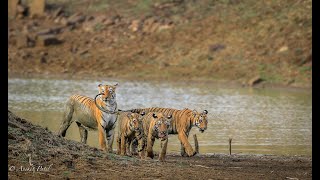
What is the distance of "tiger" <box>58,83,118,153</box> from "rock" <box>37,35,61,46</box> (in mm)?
20812

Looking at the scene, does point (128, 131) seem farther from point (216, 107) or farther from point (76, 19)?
point (76, 19)

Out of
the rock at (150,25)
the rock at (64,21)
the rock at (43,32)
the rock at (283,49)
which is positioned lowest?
the rock at (283,49)

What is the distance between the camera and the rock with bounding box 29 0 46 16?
127 feet

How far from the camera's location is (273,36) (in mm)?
34656

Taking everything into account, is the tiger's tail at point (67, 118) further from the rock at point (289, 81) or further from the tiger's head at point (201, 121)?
the rock at point (289, 81)

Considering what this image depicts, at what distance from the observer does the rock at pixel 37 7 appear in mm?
38812

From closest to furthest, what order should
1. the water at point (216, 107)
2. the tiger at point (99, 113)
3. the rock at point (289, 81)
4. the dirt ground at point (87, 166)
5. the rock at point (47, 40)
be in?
the dirt ground at point (87, 166) < the tiger at point (99, 113) < the water at point (216, 107) < the rock at point (289, 81) < the rock at point (47, 40)

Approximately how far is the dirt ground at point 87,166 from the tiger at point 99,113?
964 mm

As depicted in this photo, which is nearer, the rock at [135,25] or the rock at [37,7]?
the rock at [135,25]

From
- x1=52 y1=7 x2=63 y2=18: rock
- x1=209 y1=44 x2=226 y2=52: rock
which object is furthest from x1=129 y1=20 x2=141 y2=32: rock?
x1=209 y1=44 x2=226 y2=52: rock

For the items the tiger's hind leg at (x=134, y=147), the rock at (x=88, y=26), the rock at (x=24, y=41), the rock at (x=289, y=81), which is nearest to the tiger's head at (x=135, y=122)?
the tiger's hind leg at (x=134, y=147)

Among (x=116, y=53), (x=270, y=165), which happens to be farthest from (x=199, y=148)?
(x=116, y=53)

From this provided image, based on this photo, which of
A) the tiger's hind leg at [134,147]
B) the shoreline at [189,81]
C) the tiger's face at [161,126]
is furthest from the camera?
the shoreline at [189,81]

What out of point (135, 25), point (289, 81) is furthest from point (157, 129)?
point (135, 25)
